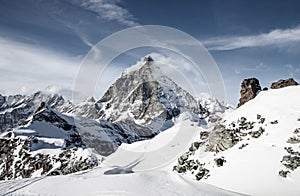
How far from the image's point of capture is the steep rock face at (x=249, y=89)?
5444 cm

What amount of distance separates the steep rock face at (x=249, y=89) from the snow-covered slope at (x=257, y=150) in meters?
7.39

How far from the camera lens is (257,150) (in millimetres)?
32250

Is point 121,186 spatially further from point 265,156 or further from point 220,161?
point 265,156

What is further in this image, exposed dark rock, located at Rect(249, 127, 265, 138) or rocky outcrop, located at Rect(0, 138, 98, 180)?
rocky outcrop, located at Rect(0, 138, 98, 180)

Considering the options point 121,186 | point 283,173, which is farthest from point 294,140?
point 121,186

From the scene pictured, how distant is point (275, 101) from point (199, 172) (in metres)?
16.7

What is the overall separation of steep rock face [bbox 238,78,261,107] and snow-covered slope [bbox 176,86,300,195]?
7.39m

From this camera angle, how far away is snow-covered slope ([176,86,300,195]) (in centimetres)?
2712

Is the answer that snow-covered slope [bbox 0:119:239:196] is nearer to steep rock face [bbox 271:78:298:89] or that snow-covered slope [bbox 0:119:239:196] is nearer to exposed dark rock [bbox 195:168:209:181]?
exposed dark rock [bbox 195:168:209:181]

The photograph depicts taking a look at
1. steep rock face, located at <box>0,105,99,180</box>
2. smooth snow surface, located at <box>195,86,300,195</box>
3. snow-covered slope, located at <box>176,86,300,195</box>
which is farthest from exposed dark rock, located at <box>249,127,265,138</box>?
steep rock face, located at <box>0,105,99,180</box>

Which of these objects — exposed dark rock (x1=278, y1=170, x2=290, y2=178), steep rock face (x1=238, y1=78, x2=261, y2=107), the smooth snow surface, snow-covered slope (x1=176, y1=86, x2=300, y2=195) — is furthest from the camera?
steep rock face (x1=238, y1=78, x2=261, y2=107)

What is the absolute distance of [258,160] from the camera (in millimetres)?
Result: 30328

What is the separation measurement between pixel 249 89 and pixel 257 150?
25286mm

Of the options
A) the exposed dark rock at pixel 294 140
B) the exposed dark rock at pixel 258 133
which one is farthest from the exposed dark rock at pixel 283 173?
the exposed dark rock at pixel 258 133
